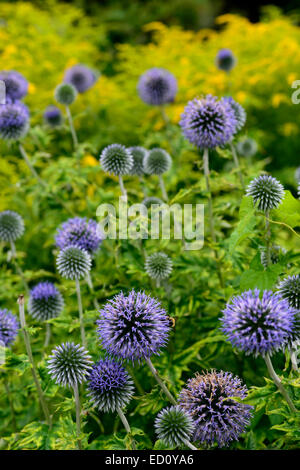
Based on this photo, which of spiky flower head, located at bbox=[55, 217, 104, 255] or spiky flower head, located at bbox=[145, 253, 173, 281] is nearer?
spiky flower head, located at bbox=[145, 253, 173, 281]

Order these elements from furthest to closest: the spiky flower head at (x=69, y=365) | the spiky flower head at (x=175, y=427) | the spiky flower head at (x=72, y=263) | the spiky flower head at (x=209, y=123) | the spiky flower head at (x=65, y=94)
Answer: the spiky flower head at (x=65, y=94)
the spiky flower head at (x=209, y=123)
the spiky flower head at (x=72, y=263)
the spiky flower head at (x=69, y=365)
the spiky flower head at (x=175, y=427)

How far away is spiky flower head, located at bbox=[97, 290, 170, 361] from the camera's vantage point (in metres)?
1.52

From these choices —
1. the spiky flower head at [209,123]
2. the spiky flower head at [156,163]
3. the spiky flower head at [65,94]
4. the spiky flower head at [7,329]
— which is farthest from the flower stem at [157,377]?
the spiky flower head at [65,94]

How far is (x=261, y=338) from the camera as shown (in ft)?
4.38

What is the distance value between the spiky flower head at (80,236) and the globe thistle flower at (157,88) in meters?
1.67

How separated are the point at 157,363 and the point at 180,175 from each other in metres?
1.56

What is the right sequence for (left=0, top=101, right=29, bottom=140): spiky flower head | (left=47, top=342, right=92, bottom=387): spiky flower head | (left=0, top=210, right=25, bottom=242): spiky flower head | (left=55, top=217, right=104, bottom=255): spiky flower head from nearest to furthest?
(left=47, top=342, right=92, bottom=387): spiky flower head < (left=55, top=217, right=104, bottom=255): spiky flower head < (left=0, top=210, right=25, bottom=242): spiky flower head < (left=0, top=101, right=29, bottom=140): spiky flower head

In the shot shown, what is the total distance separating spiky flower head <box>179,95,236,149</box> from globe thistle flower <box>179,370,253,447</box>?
1.21m

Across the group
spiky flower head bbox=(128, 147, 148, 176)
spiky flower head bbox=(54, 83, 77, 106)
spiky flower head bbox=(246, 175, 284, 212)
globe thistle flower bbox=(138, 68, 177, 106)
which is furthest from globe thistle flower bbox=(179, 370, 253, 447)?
globe thistle flower bbox=(138, 68, 177, 106)

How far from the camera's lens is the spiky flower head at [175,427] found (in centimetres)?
148

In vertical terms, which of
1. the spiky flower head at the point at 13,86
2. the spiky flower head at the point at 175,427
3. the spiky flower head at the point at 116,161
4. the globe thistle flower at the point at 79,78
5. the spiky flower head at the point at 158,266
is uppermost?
the globe thistle flower at the point at 79,78

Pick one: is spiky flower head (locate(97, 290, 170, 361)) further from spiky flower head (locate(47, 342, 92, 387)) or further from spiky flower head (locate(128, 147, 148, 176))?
spiky flower head (locate(128, 147, 148, 176))

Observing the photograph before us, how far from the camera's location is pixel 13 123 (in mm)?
2996

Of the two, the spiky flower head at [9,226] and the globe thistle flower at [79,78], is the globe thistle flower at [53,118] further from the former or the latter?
the spiky flower head at [9,226]
